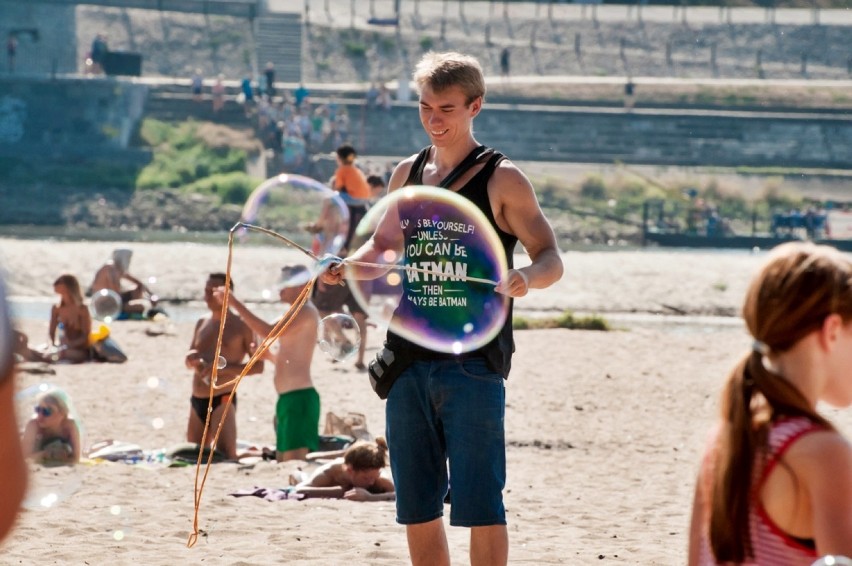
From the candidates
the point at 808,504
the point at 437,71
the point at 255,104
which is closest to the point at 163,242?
the point at 255,104

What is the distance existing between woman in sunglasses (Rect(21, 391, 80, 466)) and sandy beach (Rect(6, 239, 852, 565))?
0.17 m

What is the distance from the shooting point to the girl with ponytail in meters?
2.57

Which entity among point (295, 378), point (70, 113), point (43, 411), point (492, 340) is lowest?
point (43, 411)

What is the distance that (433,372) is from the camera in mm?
4363

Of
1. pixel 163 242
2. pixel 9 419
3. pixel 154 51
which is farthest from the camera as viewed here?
pixel 154 51

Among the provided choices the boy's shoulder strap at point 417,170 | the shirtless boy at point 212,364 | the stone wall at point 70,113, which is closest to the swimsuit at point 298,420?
the shirtless boy at point 212,364

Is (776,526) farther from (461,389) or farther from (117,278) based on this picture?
(117,278)

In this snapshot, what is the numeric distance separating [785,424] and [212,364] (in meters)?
6.39

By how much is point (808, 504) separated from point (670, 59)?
5497 centimetres

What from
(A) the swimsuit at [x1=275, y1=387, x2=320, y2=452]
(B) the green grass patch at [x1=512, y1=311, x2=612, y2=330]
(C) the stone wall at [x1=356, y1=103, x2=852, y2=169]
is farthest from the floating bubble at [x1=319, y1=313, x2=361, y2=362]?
(C) the stone wall at [x1=356, y1=103, x2=852, y2=169]

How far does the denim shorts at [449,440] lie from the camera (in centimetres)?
432

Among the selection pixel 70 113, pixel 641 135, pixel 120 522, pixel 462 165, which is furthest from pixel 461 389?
pixel 641 135

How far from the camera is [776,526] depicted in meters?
2.63

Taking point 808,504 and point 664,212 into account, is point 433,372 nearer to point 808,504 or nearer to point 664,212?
point 808,504
